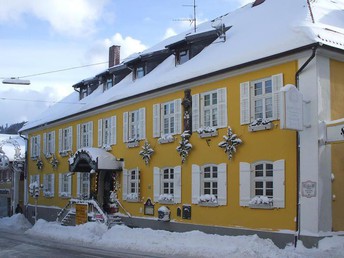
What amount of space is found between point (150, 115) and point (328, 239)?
1128 cm

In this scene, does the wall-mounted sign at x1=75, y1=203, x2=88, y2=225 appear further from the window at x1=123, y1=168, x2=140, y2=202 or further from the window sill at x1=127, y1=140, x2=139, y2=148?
the window sill at x1=127, y1=140, x2=139, y2=148

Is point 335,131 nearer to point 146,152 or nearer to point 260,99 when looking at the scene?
point 260,99

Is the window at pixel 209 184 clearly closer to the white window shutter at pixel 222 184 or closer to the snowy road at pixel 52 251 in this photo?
the white window shutter at pixel 222 184

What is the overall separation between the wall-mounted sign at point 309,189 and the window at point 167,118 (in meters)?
7.28

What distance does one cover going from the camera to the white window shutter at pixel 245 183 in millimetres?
18413

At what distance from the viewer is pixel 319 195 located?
52.0ft

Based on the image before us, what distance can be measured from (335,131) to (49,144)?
24.8 metres

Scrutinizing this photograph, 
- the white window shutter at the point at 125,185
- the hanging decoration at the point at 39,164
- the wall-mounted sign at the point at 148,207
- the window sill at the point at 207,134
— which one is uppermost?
the window sill at the point at 207,134

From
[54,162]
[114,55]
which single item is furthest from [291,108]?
[114,55]

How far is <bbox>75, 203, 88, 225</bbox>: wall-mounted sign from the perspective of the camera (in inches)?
1057

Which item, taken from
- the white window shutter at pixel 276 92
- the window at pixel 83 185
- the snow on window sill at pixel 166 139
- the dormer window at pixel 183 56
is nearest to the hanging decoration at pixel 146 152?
the snow on window sill at pixel 166 139

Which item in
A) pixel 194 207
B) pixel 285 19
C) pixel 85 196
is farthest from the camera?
pixel 85 196

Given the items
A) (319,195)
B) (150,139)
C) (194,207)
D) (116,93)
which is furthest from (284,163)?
(116,93)

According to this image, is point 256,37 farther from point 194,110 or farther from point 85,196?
point 85,196
